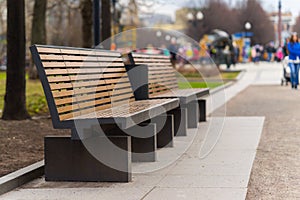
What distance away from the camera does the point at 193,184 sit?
729 centimetres

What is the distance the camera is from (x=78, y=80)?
8000 mm

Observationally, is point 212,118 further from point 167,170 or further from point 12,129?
point 167,170

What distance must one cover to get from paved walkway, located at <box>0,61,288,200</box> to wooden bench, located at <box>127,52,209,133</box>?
654 mm

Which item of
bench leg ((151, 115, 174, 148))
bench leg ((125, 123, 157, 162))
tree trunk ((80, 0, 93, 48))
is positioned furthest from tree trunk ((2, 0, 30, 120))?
tree trunk ((80, 0, 93, 48))

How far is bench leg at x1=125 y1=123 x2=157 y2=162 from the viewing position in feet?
27.7

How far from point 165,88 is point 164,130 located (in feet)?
8.37

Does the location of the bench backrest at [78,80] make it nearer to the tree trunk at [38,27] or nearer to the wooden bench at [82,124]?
the wooden bench at [82,124]

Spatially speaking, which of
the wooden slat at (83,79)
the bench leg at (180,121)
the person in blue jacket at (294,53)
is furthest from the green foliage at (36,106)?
the person in blue jacket at (294,53)

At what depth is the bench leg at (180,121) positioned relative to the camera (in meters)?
11.0

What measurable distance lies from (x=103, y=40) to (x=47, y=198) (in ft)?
43.1

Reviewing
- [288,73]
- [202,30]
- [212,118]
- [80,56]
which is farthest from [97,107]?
[202,30]

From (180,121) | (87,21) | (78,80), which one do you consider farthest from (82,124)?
(87,21)

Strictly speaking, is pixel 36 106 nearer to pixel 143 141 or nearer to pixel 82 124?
pixel 143 141

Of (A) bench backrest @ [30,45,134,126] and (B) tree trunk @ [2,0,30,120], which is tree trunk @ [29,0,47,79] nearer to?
(B) tree trunk @ [2,0,30,120]
